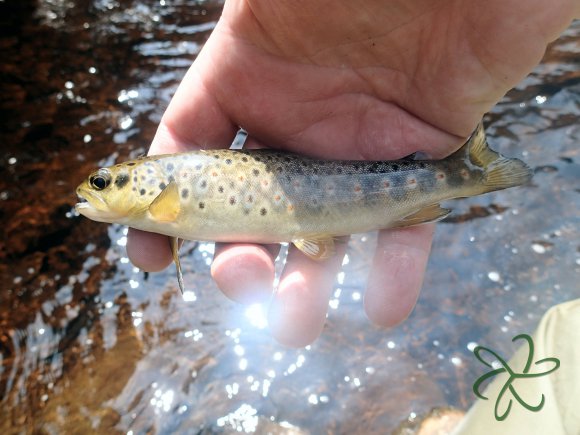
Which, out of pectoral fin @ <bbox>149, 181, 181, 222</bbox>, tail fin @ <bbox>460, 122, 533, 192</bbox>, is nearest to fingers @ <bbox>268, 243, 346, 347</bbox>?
pectoral fin @ <bbox>149, 181, 181, 222</bbox>

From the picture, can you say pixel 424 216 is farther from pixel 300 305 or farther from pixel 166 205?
pixel 166 205

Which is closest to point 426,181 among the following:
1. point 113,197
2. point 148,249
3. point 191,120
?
point 191,120

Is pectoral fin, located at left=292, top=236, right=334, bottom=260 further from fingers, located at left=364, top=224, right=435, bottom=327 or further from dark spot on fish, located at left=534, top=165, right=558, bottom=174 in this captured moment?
dark spot on fish, located at left=534, top=165, right=558, bottom=174

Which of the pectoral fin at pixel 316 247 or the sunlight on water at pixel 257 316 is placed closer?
the pectoral fin at pixel 316 247

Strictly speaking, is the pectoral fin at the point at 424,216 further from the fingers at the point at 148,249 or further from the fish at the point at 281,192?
the fingers at the point at 148,249

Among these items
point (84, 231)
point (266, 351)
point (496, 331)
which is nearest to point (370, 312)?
point (266, 351)

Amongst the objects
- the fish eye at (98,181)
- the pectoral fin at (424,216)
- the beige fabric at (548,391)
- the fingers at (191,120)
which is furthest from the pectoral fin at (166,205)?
the beige fabric at (548,391)

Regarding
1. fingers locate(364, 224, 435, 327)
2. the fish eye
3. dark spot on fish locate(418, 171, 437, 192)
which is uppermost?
dark spot on fish locate(418, 171, 437, 192)
